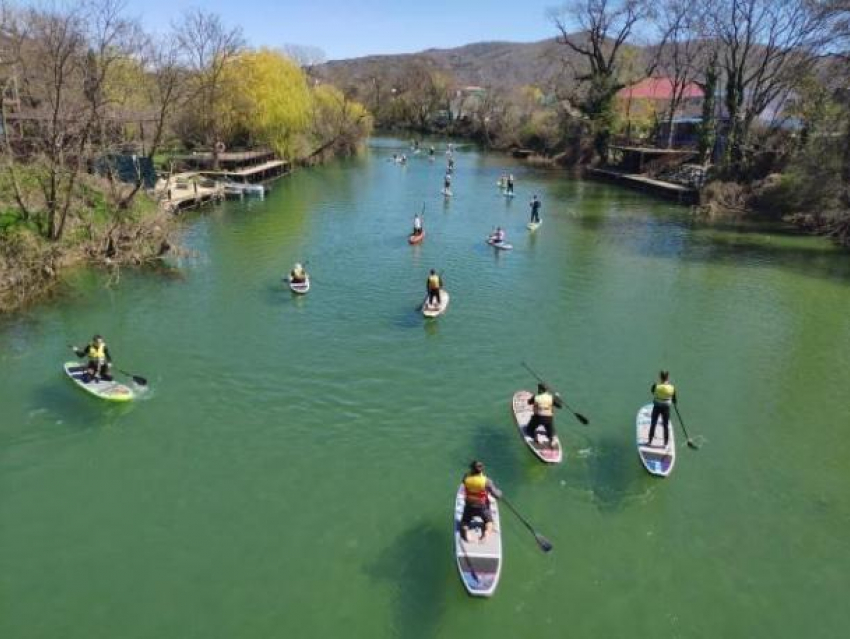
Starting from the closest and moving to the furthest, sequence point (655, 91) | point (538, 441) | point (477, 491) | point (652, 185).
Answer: point (477, 491) < point (538, 441) < point (652, 185) < point (655, 91)

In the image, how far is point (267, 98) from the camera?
6150 centimetres

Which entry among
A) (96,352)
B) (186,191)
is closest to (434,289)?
(96,352)

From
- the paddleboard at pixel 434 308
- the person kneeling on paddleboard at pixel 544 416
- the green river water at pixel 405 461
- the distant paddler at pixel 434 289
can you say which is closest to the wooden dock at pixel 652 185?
the green river water at pixel 405 461

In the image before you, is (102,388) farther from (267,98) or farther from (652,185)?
(652,185)

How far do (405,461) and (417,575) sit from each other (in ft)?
13.0

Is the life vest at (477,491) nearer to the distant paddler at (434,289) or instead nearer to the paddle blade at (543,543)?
the paddle blade at (543,543)

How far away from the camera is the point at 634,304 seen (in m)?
27.8

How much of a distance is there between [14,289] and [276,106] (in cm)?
4271

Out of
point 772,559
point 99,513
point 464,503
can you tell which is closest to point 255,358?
point 99,513

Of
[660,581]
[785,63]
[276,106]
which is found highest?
[785,63]

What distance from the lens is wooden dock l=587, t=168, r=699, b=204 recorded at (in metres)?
56.4

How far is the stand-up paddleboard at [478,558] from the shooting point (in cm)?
1109

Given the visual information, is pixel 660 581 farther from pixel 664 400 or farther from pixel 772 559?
pixel 664 400

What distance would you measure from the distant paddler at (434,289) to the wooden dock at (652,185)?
39.0 m
